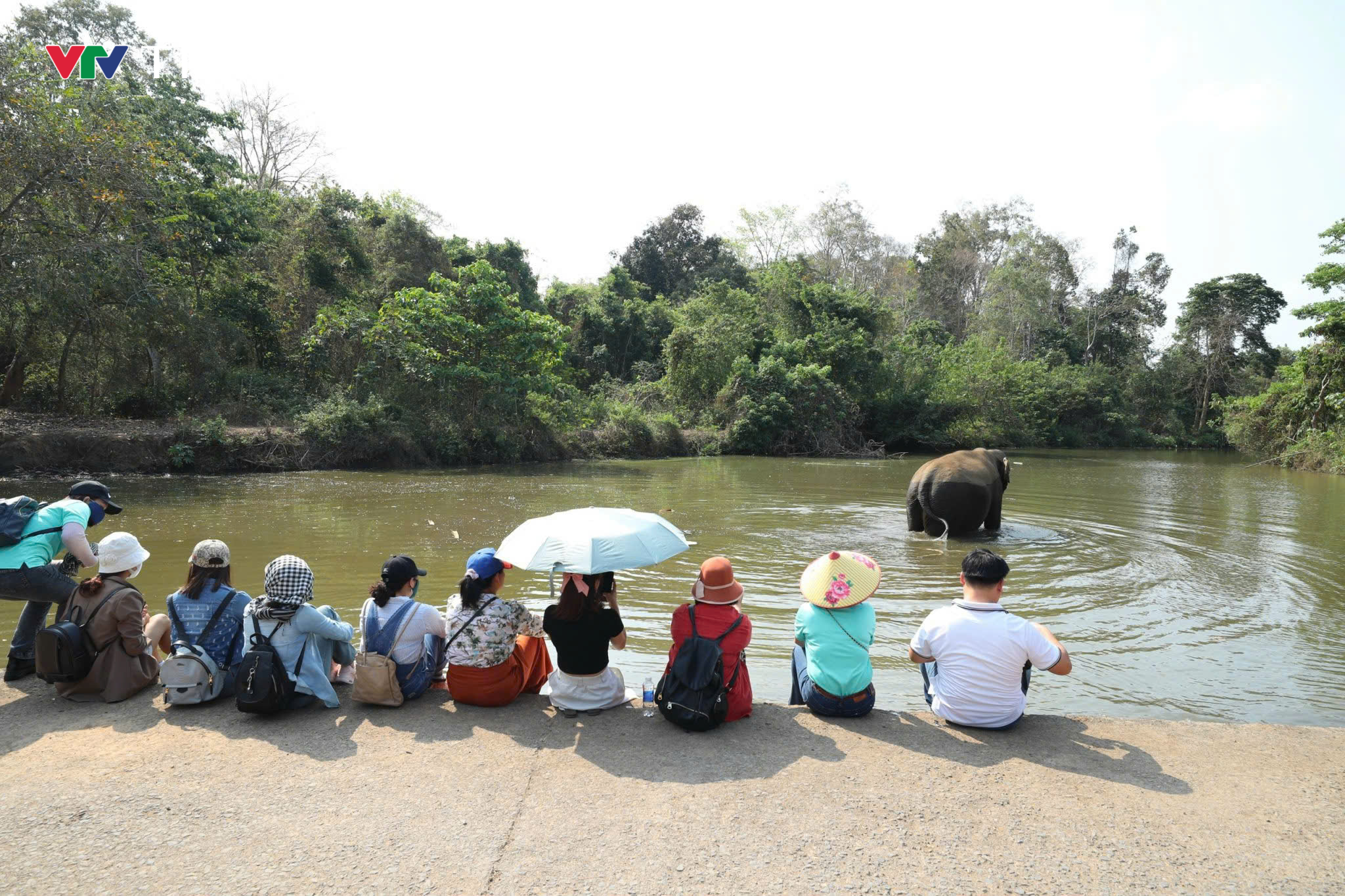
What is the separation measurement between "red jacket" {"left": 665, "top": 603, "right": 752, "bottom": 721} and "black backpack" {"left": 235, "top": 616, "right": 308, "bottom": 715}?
1953 mm

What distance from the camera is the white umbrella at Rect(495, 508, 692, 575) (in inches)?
176

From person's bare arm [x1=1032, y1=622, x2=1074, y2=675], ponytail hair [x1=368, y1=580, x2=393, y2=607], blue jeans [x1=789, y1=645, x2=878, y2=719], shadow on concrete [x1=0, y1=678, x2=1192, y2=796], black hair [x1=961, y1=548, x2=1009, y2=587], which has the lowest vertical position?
shadow on concrete [x1=0, y1=678, x2=1192, y2=796]

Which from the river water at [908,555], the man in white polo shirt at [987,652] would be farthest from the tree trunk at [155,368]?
the man in white polo shirt at [987,652]

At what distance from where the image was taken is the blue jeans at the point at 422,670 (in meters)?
4.61

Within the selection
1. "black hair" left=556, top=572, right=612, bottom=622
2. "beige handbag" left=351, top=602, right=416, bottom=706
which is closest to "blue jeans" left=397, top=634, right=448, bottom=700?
"beige handbag" left=351, top=602, right=416, bottom=706

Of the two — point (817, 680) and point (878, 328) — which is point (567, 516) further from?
point (878, 328)

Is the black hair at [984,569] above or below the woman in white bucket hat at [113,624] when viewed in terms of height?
above

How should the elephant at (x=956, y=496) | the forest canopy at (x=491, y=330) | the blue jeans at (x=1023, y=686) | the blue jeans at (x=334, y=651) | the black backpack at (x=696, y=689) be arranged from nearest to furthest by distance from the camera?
1. the black backpack at (x=696, y=689)
2. the blue jeans at (x=1023, y=686)
3. the blue jeans at (x=334, y=651)
4. the elephant at (x=956, y=496)
5. the forest canopy at (x=491, y=330)

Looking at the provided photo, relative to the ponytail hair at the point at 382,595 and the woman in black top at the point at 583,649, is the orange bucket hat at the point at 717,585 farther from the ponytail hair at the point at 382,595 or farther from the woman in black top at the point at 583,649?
the ponytail hair at the point at 382,595

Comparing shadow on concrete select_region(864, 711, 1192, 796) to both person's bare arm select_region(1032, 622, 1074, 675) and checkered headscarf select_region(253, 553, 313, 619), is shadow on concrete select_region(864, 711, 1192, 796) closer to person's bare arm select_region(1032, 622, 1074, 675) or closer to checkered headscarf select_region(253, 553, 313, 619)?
person's bare arm select_region(1032, 622, 1074, 675)

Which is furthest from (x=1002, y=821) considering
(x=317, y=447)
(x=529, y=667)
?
(x=317, y=447)

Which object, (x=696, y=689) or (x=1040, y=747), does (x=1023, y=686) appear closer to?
(x=1040, y=747)

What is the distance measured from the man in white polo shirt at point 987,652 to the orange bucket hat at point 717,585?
3.43ft

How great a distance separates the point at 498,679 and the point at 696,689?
43.0 inches
